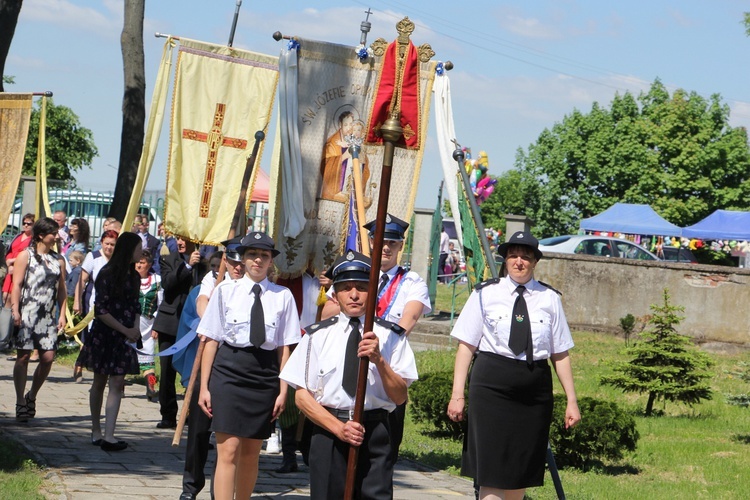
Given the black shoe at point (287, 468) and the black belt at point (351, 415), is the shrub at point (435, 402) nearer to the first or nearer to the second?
the black shoe at point (287, 468)

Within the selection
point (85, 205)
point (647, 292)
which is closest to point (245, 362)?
point (647, 292)

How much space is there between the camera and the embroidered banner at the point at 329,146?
9.45 metres

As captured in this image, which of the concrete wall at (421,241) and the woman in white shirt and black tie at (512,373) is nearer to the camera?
the woman in white shirt and black tie at (512,373)

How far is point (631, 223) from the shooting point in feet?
124

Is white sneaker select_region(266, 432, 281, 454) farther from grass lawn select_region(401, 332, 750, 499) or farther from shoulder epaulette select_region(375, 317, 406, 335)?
shoulder epaulette select_region(375, 317, 406, 335)

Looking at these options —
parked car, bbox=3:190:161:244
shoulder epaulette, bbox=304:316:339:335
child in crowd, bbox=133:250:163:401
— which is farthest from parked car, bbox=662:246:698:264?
shoulder epaulette, bbox=304:316:339:335

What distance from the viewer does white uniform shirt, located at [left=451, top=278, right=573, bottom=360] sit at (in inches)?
277

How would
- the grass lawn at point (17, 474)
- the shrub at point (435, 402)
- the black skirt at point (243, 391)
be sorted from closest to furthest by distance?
1. the black skirt at point (243, 391)
2. the grass lawn at point (17, 474)
3. the shrub at point (435, 402)

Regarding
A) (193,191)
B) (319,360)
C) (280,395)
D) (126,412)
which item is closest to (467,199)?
(193,191)

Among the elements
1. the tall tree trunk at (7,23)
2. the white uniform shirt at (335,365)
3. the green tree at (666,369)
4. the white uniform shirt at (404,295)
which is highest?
the tall tree trunk at (7,23)

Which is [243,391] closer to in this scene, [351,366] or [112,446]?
[351,366]

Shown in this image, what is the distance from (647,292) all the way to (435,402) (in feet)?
Answer: 30.2

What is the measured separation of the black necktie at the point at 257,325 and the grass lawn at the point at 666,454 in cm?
305

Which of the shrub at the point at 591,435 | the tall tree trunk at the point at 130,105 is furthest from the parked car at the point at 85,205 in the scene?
the shrub at the point at 591,435
